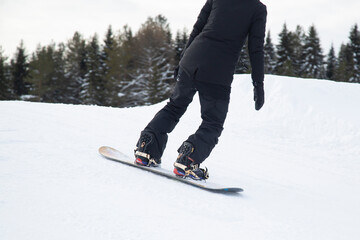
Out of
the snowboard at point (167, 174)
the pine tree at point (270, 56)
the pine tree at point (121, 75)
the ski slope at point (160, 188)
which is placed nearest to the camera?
the ski slope at point (160, 188)

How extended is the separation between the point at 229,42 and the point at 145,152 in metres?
1.17

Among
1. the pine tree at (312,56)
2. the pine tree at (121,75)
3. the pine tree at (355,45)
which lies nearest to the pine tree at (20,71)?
the pine tree at (121,75)

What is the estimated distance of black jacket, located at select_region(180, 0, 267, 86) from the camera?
8.42ft

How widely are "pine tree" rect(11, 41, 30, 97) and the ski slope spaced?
122 feet

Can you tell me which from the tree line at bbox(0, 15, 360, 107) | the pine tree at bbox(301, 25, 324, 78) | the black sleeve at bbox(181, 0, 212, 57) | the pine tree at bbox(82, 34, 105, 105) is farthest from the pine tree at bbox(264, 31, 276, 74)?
the black sleeve at bbox(181, 0, 212, 57)

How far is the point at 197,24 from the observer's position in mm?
2869

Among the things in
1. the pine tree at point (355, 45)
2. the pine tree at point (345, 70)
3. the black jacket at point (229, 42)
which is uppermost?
the pine tree at point (355, 45)

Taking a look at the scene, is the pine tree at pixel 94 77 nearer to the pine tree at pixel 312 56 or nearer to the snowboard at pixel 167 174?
the pine tree at pixel 312 56

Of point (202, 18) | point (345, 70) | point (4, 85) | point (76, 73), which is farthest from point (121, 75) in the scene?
point (202, 18)

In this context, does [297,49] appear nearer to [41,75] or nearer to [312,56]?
[312,56]

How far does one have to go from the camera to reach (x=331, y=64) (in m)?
44.4

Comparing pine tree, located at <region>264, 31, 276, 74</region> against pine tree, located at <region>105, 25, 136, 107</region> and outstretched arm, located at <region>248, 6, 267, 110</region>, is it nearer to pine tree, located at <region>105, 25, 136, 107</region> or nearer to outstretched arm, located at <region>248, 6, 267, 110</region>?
pine tree, located at <region>105, 25, 136, 107</region>

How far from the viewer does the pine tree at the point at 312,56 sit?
1572 inches

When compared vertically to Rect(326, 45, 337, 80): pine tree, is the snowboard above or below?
below
